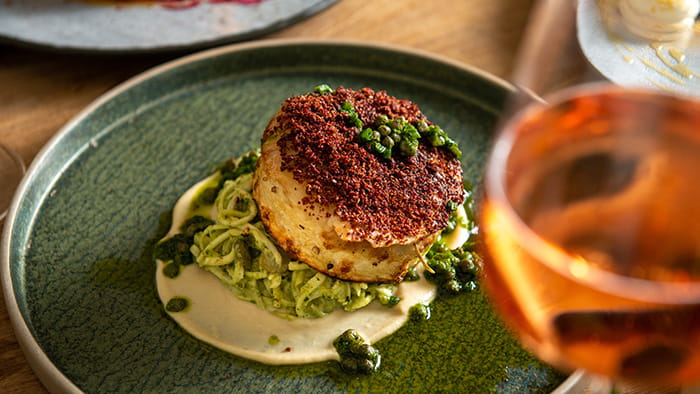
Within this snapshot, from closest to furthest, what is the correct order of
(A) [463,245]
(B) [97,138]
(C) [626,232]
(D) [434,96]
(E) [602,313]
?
(E) [602,313] → (C) [626,232] → (A) [463,245] → (B) [97,138] → (D) [434,96]

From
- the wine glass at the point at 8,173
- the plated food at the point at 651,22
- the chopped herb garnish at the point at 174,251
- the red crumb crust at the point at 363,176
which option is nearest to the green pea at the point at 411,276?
the red crumb crust at the point at 363,176

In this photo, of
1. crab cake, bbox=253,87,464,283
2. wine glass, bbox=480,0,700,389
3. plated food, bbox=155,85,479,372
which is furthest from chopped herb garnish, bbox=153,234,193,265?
wine glass, bbox=480,0,700,389

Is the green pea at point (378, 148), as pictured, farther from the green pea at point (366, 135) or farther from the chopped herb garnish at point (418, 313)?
the chopped herb garnish at point (418, 313)

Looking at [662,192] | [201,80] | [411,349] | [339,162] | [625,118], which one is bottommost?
[411,349]

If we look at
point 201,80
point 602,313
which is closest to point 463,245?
point 201,80

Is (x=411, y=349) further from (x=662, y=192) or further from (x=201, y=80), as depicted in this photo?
(x=201, y=80)

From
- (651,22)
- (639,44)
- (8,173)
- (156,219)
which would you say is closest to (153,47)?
(8,173)
